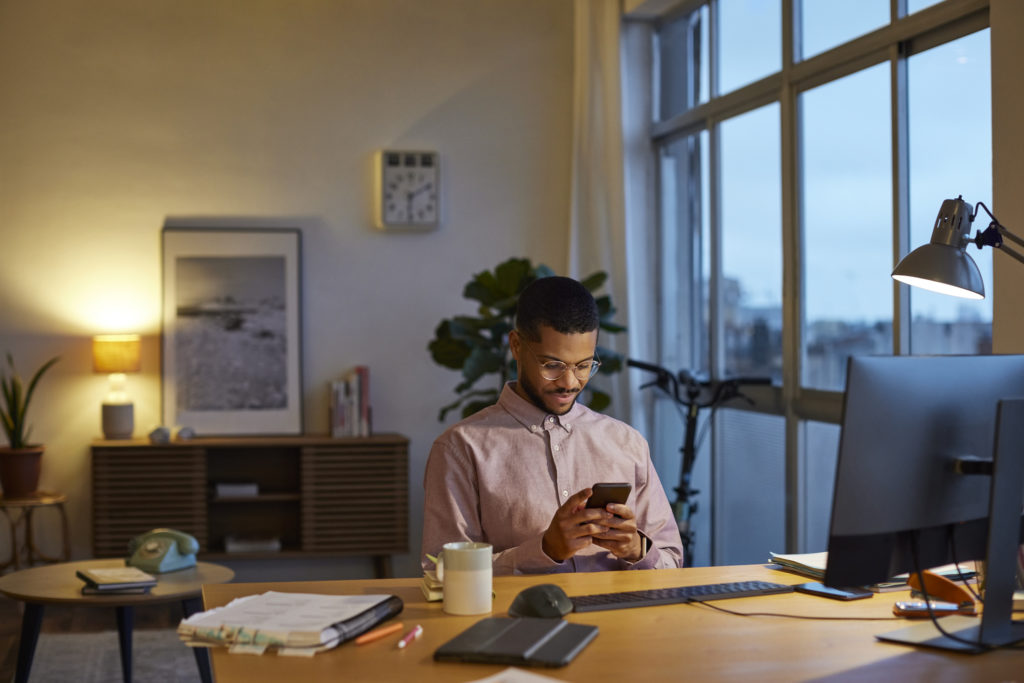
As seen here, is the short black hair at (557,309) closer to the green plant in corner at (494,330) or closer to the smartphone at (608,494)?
the smartphone at (608,494)

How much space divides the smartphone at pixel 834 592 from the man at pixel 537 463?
349 mm

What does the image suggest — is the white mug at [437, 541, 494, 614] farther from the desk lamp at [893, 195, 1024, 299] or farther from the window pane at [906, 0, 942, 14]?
the window pane at [906, 0, 942, 14]

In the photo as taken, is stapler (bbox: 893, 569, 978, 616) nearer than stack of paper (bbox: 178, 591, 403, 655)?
No

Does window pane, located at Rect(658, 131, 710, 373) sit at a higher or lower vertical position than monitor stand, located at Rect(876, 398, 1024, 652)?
higher

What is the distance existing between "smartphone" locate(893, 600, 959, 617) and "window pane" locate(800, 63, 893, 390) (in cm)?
198

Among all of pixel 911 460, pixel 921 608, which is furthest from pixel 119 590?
pixel 911 460

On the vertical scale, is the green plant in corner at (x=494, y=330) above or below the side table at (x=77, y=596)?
above

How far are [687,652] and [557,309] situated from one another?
2.84ft

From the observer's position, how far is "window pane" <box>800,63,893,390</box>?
12.5ft

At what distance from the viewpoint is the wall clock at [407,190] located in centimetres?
565

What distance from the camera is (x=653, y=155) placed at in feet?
18.7

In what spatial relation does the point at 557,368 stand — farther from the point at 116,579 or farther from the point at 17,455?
the point at 17,455

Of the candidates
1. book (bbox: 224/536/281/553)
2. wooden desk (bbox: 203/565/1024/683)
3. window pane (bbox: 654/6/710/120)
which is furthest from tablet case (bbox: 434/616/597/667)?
window pane (bbox: 654/6/710/120)

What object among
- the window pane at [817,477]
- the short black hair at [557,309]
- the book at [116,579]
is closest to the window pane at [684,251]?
the window pane at [817,477]
